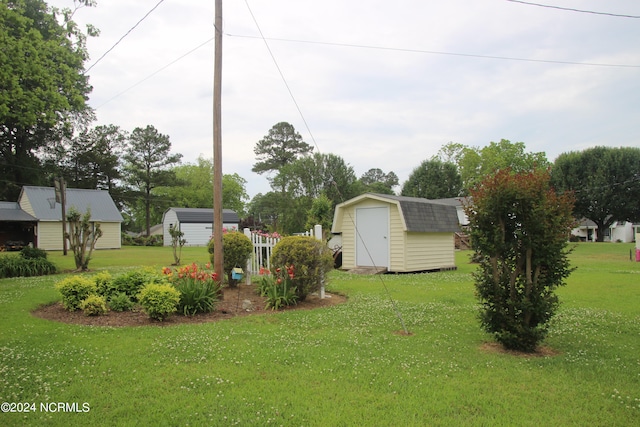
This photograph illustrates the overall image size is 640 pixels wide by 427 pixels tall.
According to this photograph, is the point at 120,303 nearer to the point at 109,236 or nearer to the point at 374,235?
the point at 374,235

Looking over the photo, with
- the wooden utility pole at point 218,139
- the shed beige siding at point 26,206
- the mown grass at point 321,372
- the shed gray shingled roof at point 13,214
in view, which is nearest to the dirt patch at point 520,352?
the mown grass at point 321,372

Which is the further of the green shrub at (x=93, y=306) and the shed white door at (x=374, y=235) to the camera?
the shed white door at (x=374, y=235)

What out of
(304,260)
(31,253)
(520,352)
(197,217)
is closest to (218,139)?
(304,260)

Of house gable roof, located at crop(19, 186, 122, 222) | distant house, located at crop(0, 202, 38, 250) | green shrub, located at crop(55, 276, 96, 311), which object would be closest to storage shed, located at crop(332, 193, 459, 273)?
green shrub, located at crop(55, 276, 96, 311)

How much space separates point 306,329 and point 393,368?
7.17 ft

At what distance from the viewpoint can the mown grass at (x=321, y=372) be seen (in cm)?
337

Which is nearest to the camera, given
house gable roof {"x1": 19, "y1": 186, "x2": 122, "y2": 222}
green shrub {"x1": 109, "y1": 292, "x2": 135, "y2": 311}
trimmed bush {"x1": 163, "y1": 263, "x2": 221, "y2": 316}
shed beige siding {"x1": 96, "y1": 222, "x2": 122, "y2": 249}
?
trimmed bush {"x1": 163, "y1": 263, "x2": 221, "y2": 316}

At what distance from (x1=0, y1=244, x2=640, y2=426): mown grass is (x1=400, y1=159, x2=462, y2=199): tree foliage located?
1785 inches

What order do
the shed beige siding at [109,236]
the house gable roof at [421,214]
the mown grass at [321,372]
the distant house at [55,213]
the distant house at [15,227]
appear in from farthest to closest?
the shed beige siding at [109,236] < the distant house at [55,213] < the distant house at [15,227] < the house gable roof at [421,214] < the mown grass at [321,372]

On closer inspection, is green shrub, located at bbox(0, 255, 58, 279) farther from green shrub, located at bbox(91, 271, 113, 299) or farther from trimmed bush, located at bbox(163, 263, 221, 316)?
trimmed bush, located at bbox(163, 263, 221, 316)

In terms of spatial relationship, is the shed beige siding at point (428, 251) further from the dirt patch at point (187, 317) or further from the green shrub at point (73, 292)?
the green shrub at point (73, 292)

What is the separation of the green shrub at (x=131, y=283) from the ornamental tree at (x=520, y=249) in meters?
Result: 6.03

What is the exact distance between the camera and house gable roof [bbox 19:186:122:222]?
30.2 meters

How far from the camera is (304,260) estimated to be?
28.5 ft
